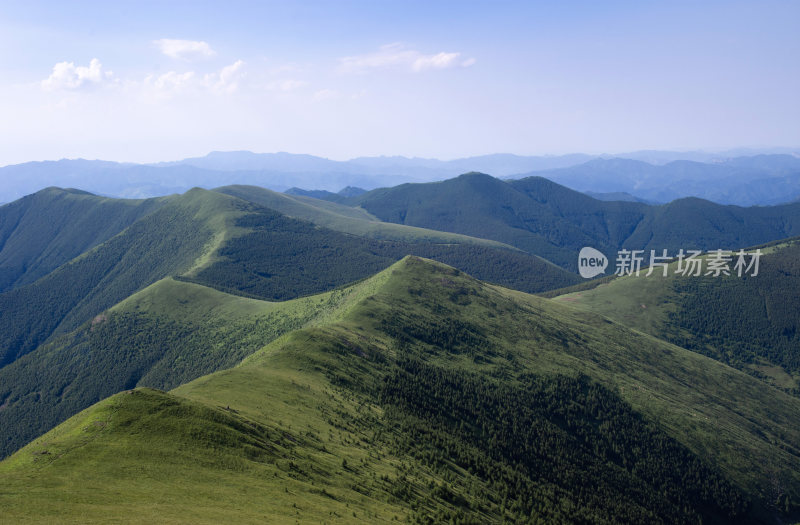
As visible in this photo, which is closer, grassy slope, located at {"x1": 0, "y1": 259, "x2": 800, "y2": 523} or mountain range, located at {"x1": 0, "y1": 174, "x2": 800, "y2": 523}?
grassy slope, located at {"x1": 0, "y1": 259, "x2": 800, "y2": 523}

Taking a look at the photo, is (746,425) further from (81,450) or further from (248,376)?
(81,450)

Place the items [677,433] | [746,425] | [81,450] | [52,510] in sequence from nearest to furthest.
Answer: [52,510], [81,450], [677,433], [746,425]

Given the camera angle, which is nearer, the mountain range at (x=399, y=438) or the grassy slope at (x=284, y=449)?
the grassy slope at (x=284, y=449)

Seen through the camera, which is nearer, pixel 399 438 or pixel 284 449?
pixel 284 449

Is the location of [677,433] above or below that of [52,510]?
below

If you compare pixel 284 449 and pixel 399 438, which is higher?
pixel 284 449

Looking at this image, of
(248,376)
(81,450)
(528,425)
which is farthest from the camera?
(528,425)

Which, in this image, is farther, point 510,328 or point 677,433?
point 510,328

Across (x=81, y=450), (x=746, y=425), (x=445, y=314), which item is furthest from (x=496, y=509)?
(x=746, y=425)
